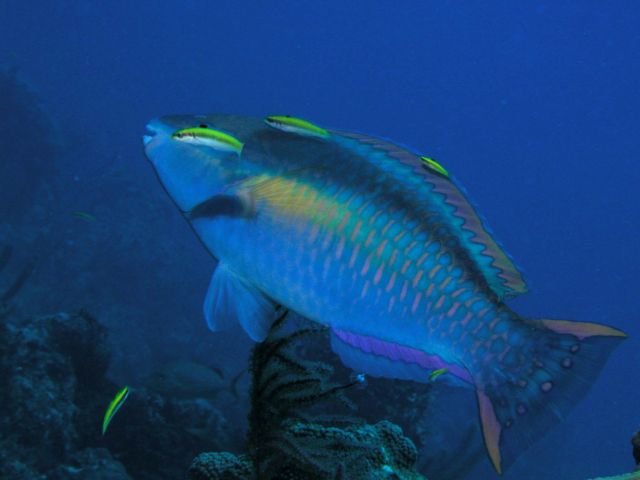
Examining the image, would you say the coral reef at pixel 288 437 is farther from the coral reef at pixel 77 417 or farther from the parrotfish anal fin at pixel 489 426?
the coral reef at pixel 77 417

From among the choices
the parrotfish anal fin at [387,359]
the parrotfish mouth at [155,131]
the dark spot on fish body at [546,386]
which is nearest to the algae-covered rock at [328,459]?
the parrotfish anal fin at [387,359]

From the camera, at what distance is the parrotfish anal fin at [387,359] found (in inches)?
63.9

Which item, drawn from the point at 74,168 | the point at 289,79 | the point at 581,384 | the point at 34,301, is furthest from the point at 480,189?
the point at 581,384

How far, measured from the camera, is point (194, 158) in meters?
1.90

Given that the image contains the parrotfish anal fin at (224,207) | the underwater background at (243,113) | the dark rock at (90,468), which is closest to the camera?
the parrotfish anal fin at (224,207)

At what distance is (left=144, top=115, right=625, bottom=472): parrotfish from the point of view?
1.57m

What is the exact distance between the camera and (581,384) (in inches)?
60.1

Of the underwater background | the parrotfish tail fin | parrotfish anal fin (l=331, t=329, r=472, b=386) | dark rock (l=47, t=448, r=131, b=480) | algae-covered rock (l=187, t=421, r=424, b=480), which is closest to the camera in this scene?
the parrotfish tail fin

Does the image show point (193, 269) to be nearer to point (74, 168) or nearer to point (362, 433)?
point (74, 168)

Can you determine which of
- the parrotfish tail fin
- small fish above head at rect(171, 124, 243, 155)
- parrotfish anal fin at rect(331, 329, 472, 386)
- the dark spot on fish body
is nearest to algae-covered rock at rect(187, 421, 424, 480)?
parrotfish anal fin at rect(331, 329, 472, 386)

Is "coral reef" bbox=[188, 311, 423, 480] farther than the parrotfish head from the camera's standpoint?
Yes

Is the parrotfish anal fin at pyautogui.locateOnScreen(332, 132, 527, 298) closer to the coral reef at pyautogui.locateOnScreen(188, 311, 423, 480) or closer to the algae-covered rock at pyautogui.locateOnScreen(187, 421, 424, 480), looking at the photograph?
the coral reef at pyautogui.locateOnScreen(188, 311, 423, 480)

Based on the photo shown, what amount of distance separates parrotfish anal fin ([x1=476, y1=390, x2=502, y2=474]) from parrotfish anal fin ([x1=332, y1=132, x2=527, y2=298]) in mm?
358

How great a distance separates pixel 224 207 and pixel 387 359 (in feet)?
2.72
